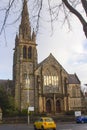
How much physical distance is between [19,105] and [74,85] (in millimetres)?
18772

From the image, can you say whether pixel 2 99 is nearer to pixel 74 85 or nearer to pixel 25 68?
pixel 25 68

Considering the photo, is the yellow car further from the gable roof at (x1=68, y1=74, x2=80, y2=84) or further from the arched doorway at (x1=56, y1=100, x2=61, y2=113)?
the gable roof at (x1=68, y1=74, x2=80, y2=84)

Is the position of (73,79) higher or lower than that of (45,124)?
higher

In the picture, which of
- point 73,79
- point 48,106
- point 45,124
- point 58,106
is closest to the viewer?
point 45,124

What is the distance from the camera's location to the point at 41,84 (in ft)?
286

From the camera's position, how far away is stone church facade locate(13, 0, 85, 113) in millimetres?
84250

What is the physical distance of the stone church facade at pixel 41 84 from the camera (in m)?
84.2

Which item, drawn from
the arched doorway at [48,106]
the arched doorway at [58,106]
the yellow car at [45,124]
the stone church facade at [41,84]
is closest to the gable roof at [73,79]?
the stone church facade at [41,84]

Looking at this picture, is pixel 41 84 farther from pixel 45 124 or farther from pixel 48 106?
Result: pixel 45 124

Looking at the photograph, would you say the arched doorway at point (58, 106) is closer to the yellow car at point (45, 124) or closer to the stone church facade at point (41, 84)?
the stone church facade at point (41, 84)

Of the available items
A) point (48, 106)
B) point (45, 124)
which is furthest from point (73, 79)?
point (45, 124)

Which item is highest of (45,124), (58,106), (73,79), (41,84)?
(73,79)

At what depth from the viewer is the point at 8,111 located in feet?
252

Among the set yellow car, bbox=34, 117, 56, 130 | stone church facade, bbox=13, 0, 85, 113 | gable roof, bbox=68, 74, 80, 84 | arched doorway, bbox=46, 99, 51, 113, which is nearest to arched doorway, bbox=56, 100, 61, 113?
stone church facade, bbox=13, 0, 85, 113
